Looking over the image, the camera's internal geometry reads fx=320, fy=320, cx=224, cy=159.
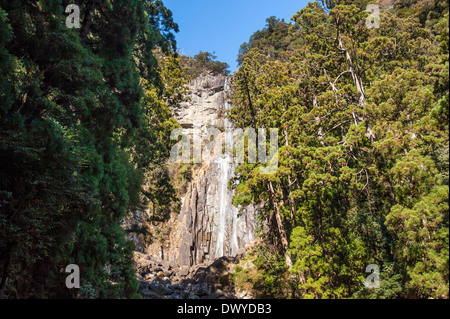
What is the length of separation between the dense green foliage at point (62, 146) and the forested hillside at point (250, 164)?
0.03 metres

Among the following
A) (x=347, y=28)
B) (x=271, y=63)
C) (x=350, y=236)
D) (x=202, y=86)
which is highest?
(x=202, y=86)

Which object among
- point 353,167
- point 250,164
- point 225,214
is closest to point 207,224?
point 225,214

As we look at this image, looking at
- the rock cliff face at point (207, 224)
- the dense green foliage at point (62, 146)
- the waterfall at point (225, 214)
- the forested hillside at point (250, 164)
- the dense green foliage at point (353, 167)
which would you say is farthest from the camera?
the waterfall at point (225, 214)

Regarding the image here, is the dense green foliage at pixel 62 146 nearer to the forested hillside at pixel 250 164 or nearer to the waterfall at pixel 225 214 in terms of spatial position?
the forested hillside at pixel 250 164

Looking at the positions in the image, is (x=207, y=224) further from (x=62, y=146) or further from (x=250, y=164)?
(x=62, y=146)

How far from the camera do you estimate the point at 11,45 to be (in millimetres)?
5996

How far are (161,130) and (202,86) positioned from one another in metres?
24.0

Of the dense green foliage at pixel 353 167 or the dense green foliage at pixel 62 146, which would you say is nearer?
the dense green foliage at pixel 62 146

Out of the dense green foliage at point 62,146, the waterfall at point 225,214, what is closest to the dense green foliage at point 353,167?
the dense green foliage at point 62,146

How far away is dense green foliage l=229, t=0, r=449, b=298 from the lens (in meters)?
6.06

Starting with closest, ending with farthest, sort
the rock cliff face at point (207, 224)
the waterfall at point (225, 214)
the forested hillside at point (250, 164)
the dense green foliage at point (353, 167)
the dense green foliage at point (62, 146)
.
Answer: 1. the dense green foliage at point (62, 146)
2. the forested hillside at point (250, 164)
3. the dense green foliage at point (353, 167)
4. the rock cliff face at point (207, 224)
5. the waterfall at point (225, 214)

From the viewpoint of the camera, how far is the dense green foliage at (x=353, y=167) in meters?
6.06
